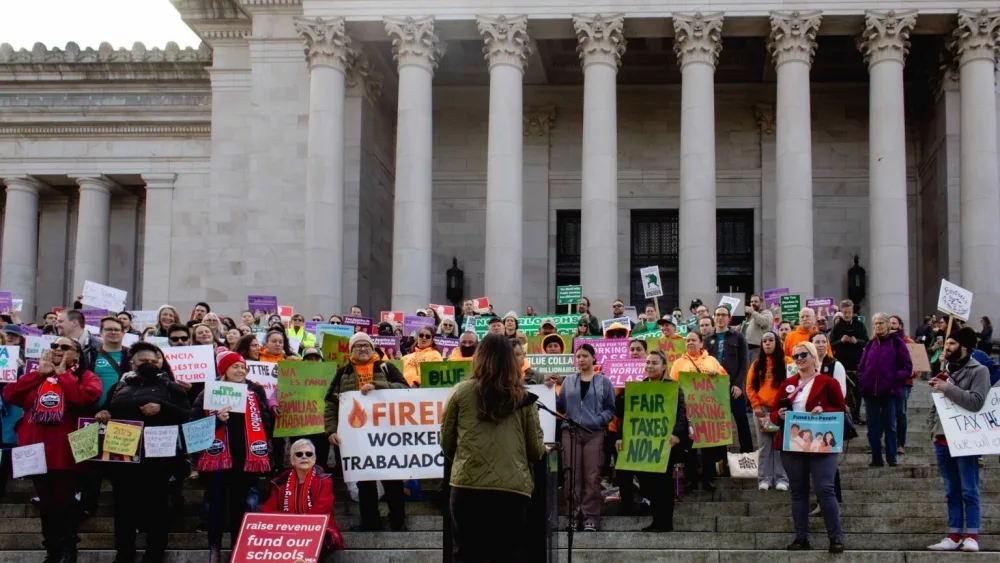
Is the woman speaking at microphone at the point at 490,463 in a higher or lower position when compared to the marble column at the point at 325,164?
lower

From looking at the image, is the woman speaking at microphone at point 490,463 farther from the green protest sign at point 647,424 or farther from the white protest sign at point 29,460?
the white protest sign at point 29,460

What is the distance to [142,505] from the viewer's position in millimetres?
14141

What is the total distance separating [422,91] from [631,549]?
19.7 metres

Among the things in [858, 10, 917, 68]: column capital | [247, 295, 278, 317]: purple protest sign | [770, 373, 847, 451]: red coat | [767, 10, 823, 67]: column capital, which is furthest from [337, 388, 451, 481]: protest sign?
[858, 10, 917, 68]: column capital

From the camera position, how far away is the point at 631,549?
46.9 feet

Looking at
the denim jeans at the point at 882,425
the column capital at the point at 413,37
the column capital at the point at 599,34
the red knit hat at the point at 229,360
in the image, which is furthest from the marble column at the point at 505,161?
the red knit hat at the point at 229,360

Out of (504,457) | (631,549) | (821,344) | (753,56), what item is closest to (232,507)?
(631,549)

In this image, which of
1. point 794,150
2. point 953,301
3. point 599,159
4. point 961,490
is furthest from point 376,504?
point 794,150

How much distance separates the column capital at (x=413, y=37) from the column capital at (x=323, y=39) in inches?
48.1

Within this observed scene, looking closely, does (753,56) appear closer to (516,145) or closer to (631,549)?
(516,145)

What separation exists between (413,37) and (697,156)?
764 centimetres

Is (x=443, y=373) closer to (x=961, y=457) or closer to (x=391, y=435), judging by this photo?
(x=391, y=435)

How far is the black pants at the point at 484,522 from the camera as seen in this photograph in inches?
386

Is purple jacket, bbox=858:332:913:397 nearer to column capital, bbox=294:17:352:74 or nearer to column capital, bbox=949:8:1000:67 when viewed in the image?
column capital, bbox=949:8:1000:67
